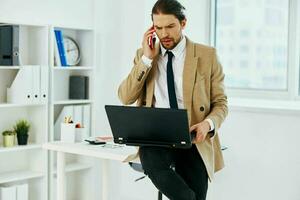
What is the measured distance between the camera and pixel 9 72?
418 cm

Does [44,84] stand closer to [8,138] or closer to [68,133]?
[8,138]

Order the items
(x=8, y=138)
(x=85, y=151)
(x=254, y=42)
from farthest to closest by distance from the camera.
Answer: (x=254, y=42) → (x=8, y=138) → (x=85, y=151)

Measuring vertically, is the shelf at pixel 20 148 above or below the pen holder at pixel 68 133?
below

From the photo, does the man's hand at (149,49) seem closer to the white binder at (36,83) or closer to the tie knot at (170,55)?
the tie knot at (170,55)

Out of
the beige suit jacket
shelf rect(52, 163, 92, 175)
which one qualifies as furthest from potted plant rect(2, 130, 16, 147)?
the beige suit jacket

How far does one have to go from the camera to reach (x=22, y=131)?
417 centimetres

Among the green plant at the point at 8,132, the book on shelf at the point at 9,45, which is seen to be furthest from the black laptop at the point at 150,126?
the green plant at the point at 8,132

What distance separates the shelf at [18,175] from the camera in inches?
159

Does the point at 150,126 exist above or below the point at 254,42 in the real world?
below

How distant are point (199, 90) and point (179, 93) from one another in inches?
3.8

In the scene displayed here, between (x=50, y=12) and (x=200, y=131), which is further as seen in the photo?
(x=50, y=12)

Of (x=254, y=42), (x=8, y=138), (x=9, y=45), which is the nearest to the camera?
(x=9, y=45)

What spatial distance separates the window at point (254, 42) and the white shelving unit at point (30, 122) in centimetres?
152

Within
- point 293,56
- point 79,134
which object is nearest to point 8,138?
point 79,134
